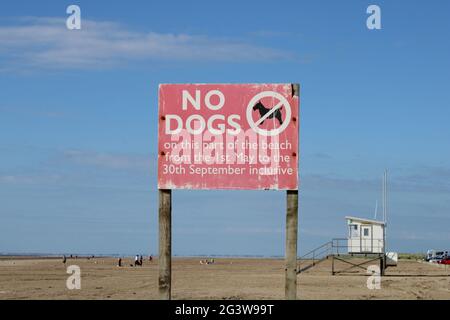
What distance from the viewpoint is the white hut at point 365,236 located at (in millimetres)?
49406

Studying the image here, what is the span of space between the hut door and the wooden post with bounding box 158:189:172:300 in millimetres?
37665

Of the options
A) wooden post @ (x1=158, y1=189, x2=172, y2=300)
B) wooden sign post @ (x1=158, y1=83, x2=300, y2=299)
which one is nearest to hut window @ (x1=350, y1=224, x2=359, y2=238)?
wooden sign post @ (x1=158, y1=83, x2=300, y2=299)

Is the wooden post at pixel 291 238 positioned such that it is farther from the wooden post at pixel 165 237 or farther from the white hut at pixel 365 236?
the white hut at pixel 365 236

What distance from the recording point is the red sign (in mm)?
12750

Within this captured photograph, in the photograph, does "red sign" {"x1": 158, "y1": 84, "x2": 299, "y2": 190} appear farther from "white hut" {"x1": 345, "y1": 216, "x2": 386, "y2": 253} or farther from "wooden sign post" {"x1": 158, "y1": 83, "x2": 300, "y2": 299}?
"white hut" {"x1": 345, "y1": 216, "x2": 386, "y2": 253}

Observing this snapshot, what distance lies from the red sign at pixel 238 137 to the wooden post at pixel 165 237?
574 mm


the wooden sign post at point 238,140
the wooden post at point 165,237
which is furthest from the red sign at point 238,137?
the wooden post at point 165,237

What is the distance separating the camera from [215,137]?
12.8 m

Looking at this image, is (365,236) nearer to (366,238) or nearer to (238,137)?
(366,238)

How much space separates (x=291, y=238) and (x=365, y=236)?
1494 inches
